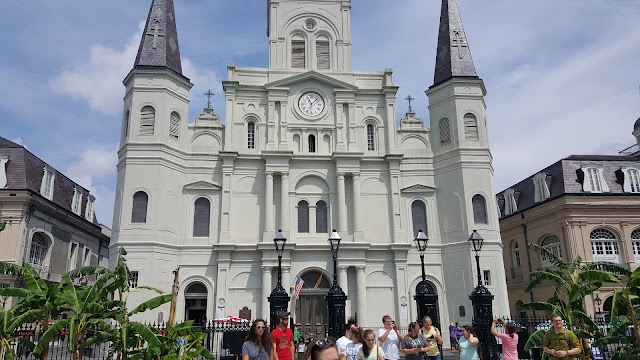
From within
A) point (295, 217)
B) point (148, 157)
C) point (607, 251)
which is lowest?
point (607, 251)

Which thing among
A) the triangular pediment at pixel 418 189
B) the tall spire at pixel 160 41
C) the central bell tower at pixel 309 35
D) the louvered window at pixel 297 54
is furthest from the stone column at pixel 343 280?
the tall spire at pixel 160 41

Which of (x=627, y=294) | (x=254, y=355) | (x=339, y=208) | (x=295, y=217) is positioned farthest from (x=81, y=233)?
(x=627, y=294)

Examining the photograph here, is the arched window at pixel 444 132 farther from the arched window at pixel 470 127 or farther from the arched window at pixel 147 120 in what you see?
the arched window at pixel 147 120

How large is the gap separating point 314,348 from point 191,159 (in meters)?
28.2

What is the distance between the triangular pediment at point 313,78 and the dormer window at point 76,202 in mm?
17258

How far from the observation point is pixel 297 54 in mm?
34469

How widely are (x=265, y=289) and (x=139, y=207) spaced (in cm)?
876

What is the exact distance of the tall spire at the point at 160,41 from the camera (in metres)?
31.3

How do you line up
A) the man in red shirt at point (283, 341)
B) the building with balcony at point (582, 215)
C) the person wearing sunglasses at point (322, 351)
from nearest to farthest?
the person wearing sunglasses at point (322, 351) → the man in red shirt at point (283, 341) → the building with balcony at point (582, 215)

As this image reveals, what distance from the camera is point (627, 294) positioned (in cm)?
1149

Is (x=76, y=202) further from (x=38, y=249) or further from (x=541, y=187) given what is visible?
(x=541, y=187)

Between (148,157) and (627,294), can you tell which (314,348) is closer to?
(627,294)

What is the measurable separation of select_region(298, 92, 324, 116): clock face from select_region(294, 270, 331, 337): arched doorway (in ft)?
34.9

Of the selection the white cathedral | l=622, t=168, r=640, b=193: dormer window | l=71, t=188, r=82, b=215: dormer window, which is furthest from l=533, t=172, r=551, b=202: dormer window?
l=71, t=188, r=82, b=215: dormer window
